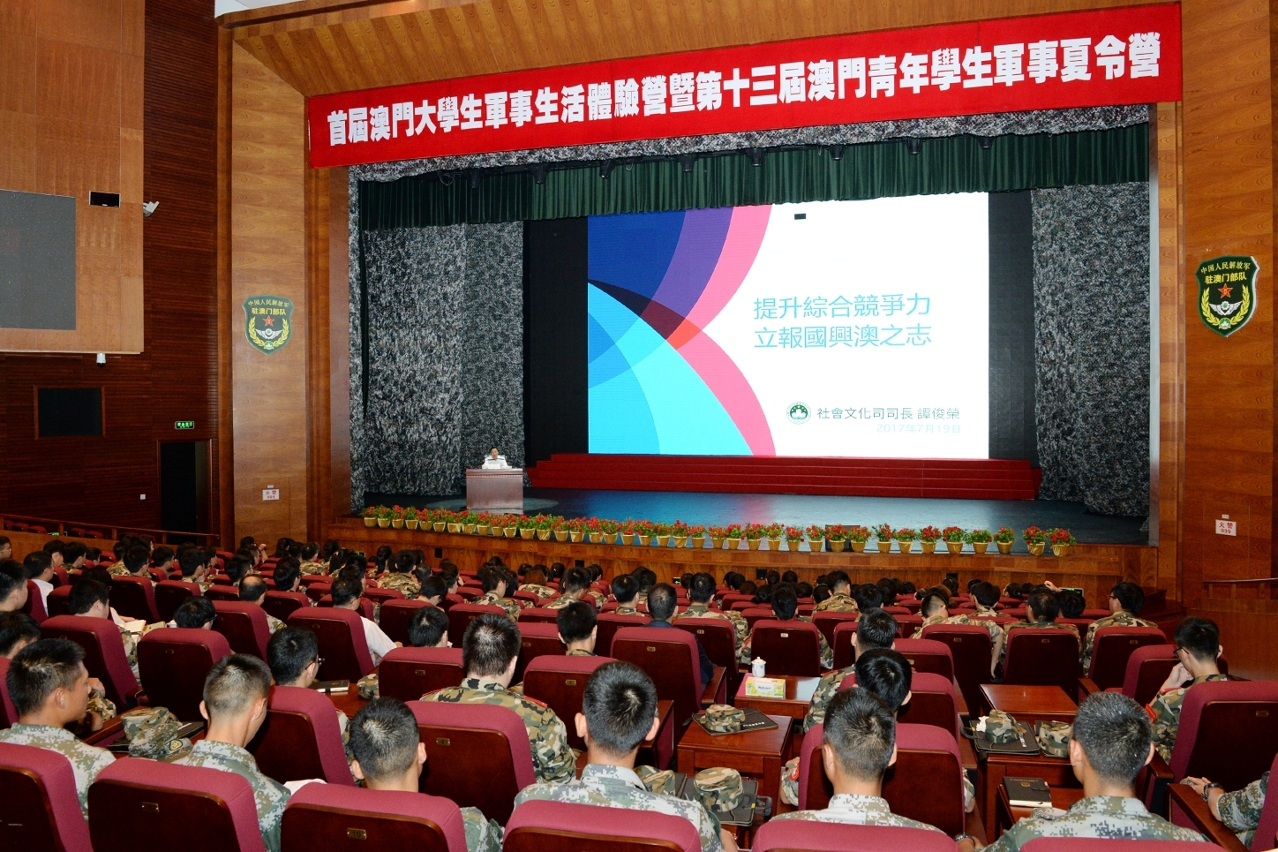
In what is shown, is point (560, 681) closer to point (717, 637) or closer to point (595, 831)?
point (717, 637)

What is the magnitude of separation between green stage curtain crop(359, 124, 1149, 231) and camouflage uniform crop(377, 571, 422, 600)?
308 inches

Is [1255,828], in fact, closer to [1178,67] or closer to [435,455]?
[1178,67]

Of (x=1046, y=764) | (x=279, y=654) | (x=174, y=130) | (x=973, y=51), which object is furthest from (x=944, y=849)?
(x=174, y=130)

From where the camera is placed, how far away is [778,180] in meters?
12.1

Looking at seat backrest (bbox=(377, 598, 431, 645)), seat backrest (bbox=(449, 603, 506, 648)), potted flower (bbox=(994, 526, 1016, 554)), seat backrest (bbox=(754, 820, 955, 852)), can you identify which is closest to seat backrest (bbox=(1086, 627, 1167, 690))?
seat backrest (bbox=(449, 603, 506, 648))

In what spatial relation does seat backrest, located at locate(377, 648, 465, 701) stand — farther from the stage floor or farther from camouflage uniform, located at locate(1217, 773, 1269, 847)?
the stage floor

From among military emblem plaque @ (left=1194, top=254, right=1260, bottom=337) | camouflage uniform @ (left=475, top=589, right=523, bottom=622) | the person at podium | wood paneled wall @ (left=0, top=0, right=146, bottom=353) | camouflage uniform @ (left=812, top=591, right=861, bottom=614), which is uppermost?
wood paneled wall @ (left=0, top=0, right=146, bottom=353)

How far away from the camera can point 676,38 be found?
9.43 m

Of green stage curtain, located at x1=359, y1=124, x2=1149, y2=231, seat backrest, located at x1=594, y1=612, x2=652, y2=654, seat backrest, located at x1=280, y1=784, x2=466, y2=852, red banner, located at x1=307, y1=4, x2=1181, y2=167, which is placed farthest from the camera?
green stage curtain, located at x1=359, y1=124, x2=1149, y2=231

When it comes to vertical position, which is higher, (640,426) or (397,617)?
(640,426)

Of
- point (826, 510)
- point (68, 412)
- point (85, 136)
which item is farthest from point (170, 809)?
point (826, 510)

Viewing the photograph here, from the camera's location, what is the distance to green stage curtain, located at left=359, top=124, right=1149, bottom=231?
10.8 metres

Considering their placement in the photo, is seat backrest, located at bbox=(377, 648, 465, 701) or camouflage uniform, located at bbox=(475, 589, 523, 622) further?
camouflage uniform, located at bbox=(475, 589, 523, 622)

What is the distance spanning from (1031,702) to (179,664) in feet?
10.2
